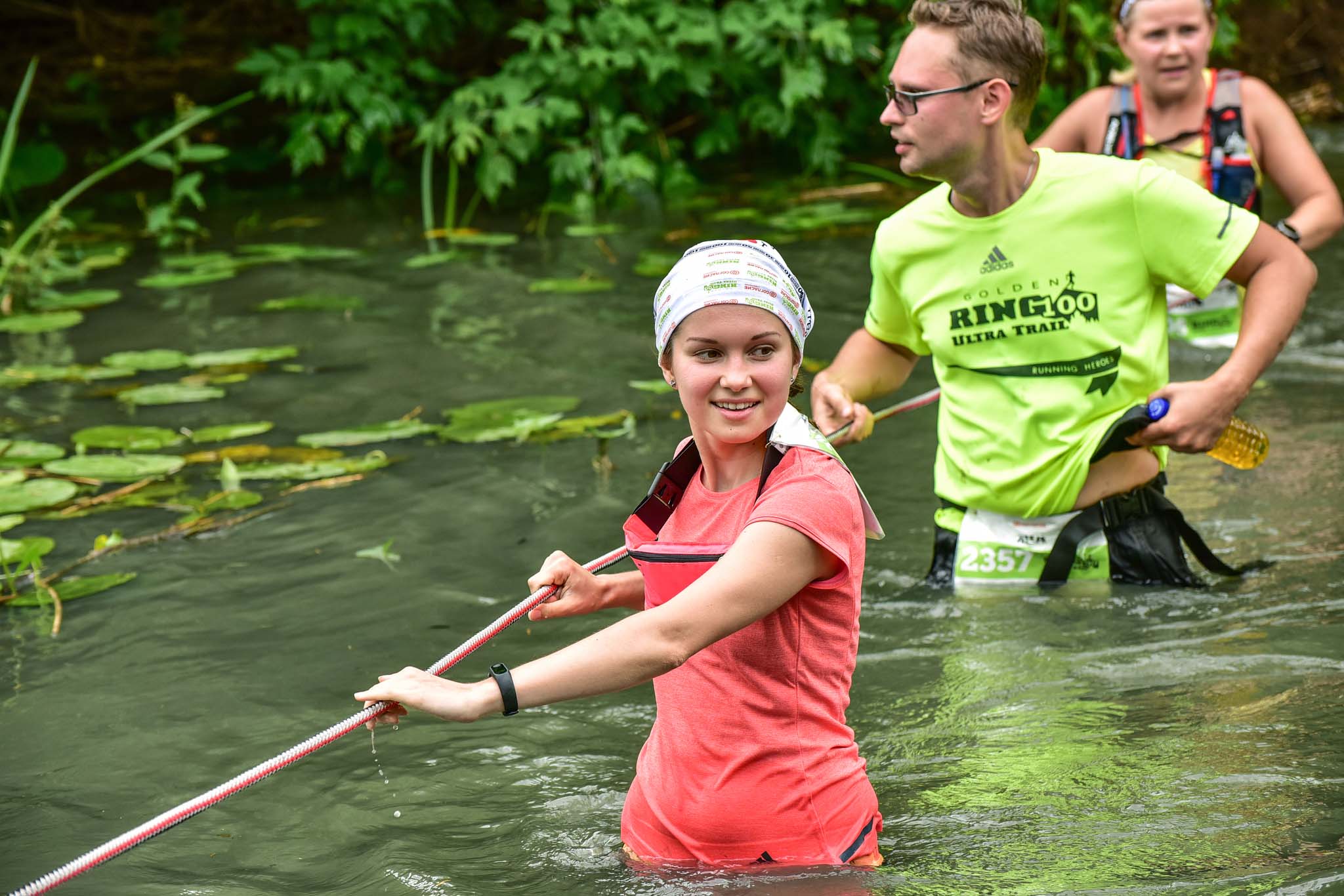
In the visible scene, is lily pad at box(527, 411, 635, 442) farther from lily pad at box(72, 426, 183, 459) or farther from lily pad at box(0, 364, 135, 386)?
lily pad at box(0, 364, 135, 386)

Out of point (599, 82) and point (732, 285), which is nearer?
point (732, 285)

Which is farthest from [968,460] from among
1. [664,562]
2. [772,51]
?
[772,51]

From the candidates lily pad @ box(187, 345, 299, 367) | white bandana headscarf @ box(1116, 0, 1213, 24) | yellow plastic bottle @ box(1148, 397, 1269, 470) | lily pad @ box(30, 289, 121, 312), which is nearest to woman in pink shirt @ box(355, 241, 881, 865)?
yellow plastic bottle @ box(1148, 397, 1269, 470)

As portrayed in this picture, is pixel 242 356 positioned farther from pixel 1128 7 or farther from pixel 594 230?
pixel 1128 7

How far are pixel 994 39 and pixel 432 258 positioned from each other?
18.1 ft

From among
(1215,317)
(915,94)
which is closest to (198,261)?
(1215,317)

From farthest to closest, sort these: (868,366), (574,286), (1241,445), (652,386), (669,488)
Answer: (574,286) → (652,386) → (868,366) → (1241,445) → (669,488)

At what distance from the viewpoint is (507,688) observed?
226 cm

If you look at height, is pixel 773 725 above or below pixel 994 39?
below

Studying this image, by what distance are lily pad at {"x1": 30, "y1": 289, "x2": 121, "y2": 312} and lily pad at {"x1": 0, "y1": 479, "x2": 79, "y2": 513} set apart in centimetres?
294

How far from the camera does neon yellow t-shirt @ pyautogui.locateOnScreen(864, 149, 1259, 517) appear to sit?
363cm

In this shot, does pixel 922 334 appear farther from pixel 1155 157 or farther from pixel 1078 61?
pixel 1078 61

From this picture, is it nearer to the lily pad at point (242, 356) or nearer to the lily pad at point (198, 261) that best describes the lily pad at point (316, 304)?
the lily pad at point (242, 356)

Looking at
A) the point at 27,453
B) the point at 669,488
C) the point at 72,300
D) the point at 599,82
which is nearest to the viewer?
the point at 669,488
